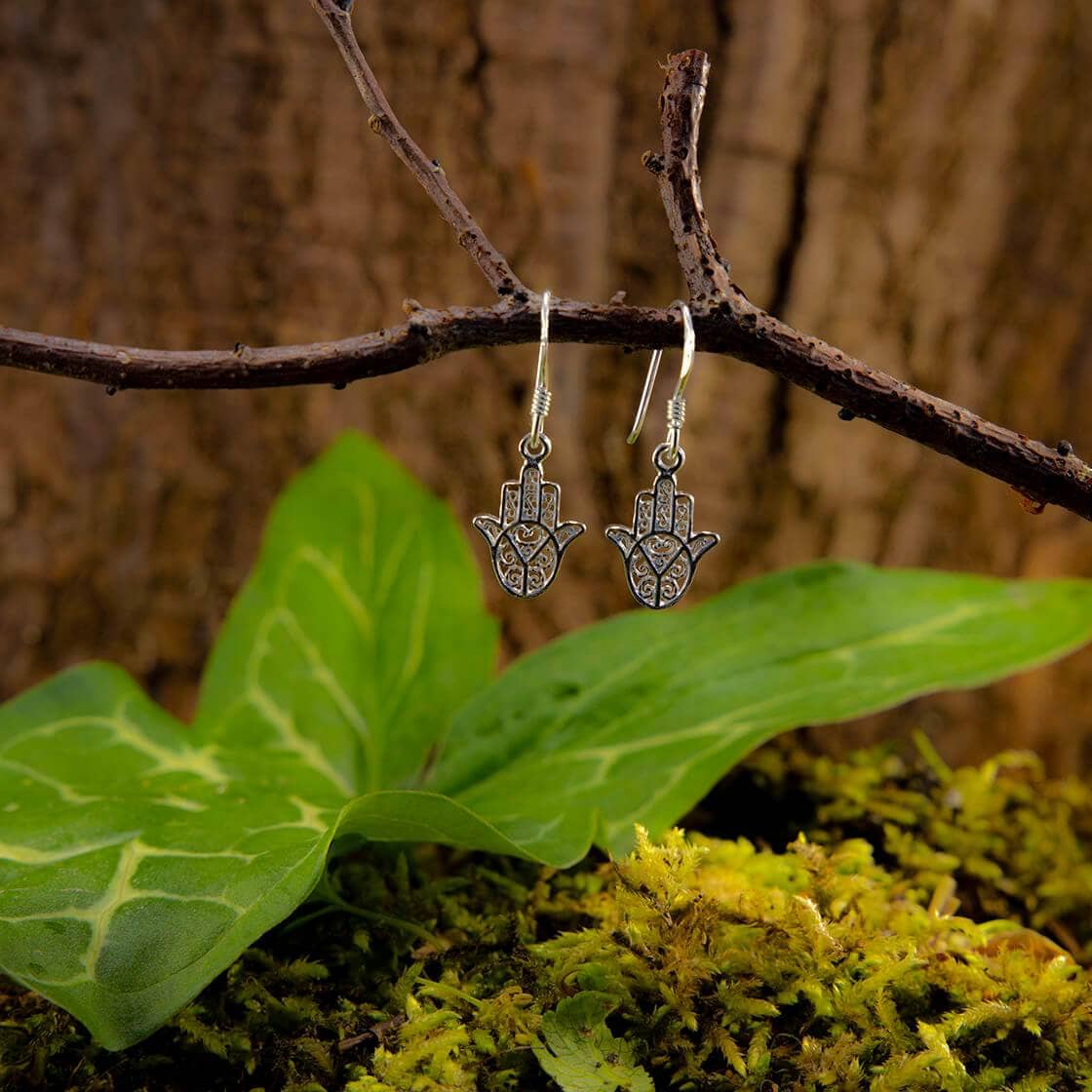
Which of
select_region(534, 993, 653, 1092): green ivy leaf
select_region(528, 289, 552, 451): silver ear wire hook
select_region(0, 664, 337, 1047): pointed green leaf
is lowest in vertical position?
select_region(534, 993, 653, 1092): green ivy leaf

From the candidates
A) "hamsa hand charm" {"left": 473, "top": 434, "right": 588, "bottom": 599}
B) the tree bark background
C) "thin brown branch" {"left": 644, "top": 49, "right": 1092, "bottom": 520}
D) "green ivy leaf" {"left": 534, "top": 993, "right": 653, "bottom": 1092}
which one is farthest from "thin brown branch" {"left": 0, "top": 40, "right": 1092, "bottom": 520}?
the tree bark background

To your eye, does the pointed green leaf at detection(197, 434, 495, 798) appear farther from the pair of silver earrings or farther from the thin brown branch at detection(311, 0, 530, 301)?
the thin brown branch at detection(311, 0, 530, 301)

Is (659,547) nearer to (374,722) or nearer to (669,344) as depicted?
(669,344)

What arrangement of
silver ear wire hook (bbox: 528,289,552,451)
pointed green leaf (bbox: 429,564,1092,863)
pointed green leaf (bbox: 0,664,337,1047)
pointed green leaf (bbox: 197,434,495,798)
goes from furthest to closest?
pointed green leaf (bbox: 197,434,495,798) < pointed green leaf (bbox: 429,564,1092,863) < silver ear wire hook (bbox: 528,289,552,451) < pointed green leaf (bbox: 0,664,337,1047)

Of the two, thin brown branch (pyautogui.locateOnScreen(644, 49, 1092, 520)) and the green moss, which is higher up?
thin brown branch (pyautogui.locateOnScreen(644, 49, 1092, 520))

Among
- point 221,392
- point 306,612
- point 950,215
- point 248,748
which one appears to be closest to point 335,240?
point 221,392

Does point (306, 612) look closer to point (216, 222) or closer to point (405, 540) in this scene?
point (405, 540)

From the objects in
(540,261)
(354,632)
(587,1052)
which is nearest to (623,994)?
(587,1052)
